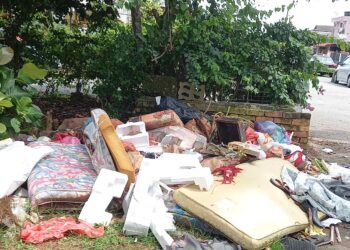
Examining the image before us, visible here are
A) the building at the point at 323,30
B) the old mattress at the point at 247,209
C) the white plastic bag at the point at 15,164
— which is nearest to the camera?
the old mattress at the point at 247,209

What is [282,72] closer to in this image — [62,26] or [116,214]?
[116,214]

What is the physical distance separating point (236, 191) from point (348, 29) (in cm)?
5918

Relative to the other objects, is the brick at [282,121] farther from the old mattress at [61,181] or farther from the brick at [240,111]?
the old mattress at [61,181]

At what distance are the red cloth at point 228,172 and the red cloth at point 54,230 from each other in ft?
3.75

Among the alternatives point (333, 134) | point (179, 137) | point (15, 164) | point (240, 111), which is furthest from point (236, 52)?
point (15, 164)

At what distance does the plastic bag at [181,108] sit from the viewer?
17.7 feet

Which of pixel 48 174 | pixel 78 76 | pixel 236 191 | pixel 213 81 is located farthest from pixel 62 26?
pixel 236 191

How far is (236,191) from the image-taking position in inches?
138

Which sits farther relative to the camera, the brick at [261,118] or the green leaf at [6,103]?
the brick at [261,118]

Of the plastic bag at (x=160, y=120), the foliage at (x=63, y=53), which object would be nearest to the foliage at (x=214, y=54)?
the plastic bag at (x=160, y=120)

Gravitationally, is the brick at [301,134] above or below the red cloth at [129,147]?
below

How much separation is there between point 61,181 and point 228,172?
1.42 m

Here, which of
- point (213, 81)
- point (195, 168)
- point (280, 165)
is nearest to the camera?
point (195, 168)

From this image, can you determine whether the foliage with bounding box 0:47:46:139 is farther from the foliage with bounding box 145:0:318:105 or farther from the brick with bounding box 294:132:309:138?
the brick with bounding box 294:132:309:138
